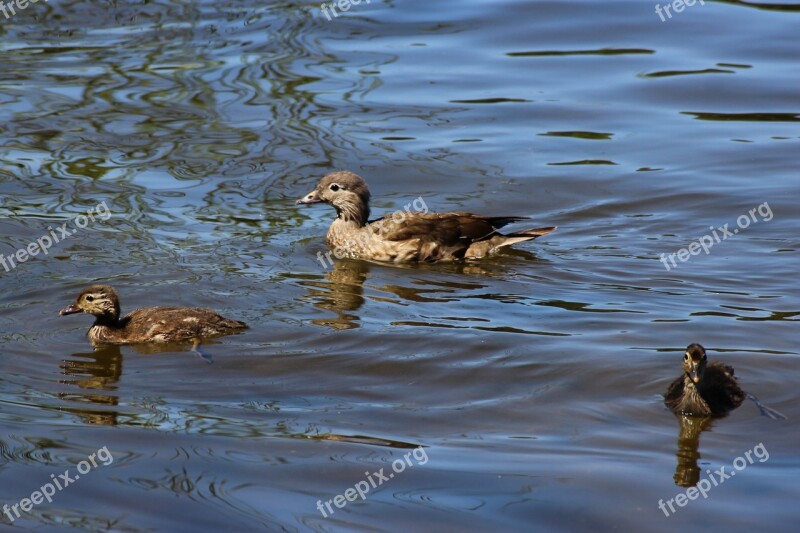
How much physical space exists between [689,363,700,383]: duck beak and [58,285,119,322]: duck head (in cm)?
441

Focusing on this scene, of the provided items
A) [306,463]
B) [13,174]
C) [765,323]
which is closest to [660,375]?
[765,323]

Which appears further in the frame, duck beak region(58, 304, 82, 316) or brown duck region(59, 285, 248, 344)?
duck beak region(58, 304, 82, 316)

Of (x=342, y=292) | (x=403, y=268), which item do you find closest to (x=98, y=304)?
(x=342, y=292)

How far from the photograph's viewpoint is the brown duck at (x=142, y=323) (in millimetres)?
9766

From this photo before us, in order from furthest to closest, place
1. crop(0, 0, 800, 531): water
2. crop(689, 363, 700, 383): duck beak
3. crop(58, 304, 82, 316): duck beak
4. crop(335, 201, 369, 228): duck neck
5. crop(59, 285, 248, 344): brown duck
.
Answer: crop(335, 201, 369, 228): duck neck
crop(58, 304, 82, 316): duck beak
crop(59, 285, 248, 344): brown duck
crop(689, 363, 700, 383): duck beak
crop(0, 0, 800, 531): water

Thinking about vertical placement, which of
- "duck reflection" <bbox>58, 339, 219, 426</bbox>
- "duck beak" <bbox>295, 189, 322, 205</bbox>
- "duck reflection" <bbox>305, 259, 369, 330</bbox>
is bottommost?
"duck reflection" <bbox>305, 259, 369, 330</bbox>

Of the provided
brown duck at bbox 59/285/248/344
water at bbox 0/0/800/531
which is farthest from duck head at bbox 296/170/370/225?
brown duck at bbox 59/285/248/344

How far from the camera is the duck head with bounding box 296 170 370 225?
13.0 metres

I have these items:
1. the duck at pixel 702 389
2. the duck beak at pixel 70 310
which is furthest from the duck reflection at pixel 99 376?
the duck at pixel 702 389

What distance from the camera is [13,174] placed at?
13.9 meters

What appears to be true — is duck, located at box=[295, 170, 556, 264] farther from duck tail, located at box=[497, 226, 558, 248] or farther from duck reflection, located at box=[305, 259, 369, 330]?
duck reflection, located at box=[305, 259, 369, 330]

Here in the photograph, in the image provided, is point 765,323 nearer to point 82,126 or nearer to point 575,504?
point 575,504

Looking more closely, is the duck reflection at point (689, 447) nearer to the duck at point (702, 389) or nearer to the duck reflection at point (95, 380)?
the duck at point (702, 389)

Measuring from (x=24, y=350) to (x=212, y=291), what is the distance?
1877mm
